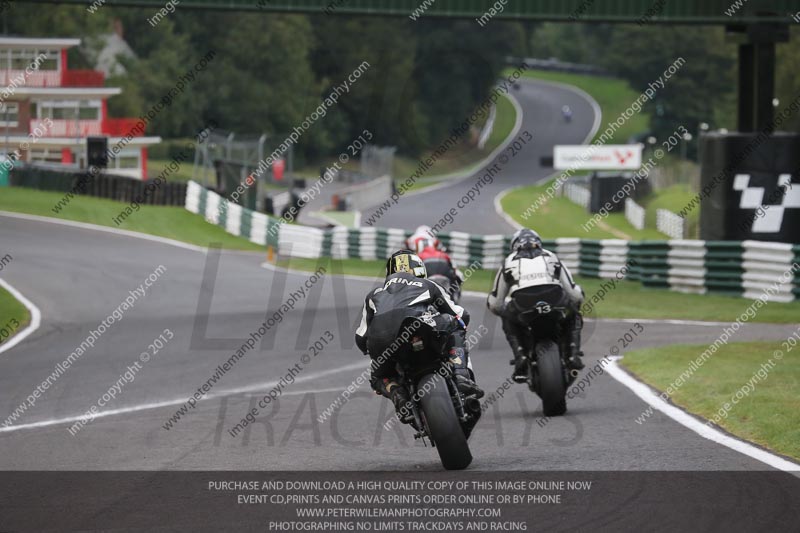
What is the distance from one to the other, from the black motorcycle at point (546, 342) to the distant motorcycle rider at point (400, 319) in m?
1.82

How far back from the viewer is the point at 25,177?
42312mm

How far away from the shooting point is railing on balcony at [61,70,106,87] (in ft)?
178

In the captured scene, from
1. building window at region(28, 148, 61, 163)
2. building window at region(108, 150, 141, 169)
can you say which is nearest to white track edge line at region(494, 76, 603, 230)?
building window at region(108, 150, 141, 169)

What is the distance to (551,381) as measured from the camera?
10453 millimetres

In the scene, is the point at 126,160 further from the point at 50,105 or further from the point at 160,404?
the point at 160,404

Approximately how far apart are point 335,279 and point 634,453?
19508 mm

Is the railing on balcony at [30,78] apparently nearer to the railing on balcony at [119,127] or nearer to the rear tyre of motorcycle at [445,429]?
the railing on balcony at [119,127]

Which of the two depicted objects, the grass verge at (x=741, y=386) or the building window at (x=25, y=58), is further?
the building window at (x=25, y=58)

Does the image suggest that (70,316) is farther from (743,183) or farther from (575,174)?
(575,174)

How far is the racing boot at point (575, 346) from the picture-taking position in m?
11.2

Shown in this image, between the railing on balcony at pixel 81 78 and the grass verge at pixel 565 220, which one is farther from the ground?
the railing on balcony at pixel 81 78

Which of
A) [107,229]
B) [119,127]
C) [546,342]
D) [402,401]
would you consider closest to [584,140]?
[119,127]

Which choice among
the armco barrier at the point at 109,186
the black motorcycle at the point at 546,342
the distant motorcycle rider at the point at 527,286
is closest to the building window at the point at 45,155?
the armco barrier at the point at 109,186

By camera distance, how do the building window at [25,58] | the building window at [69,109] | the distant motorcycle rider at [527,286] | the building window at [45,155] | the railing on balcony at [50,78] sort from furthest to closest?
the building window at [45,155], the building window at [69,109], the building window at [25,58], the railing on balcony at [50,78], the distant motorcycle rider at [527,286]
